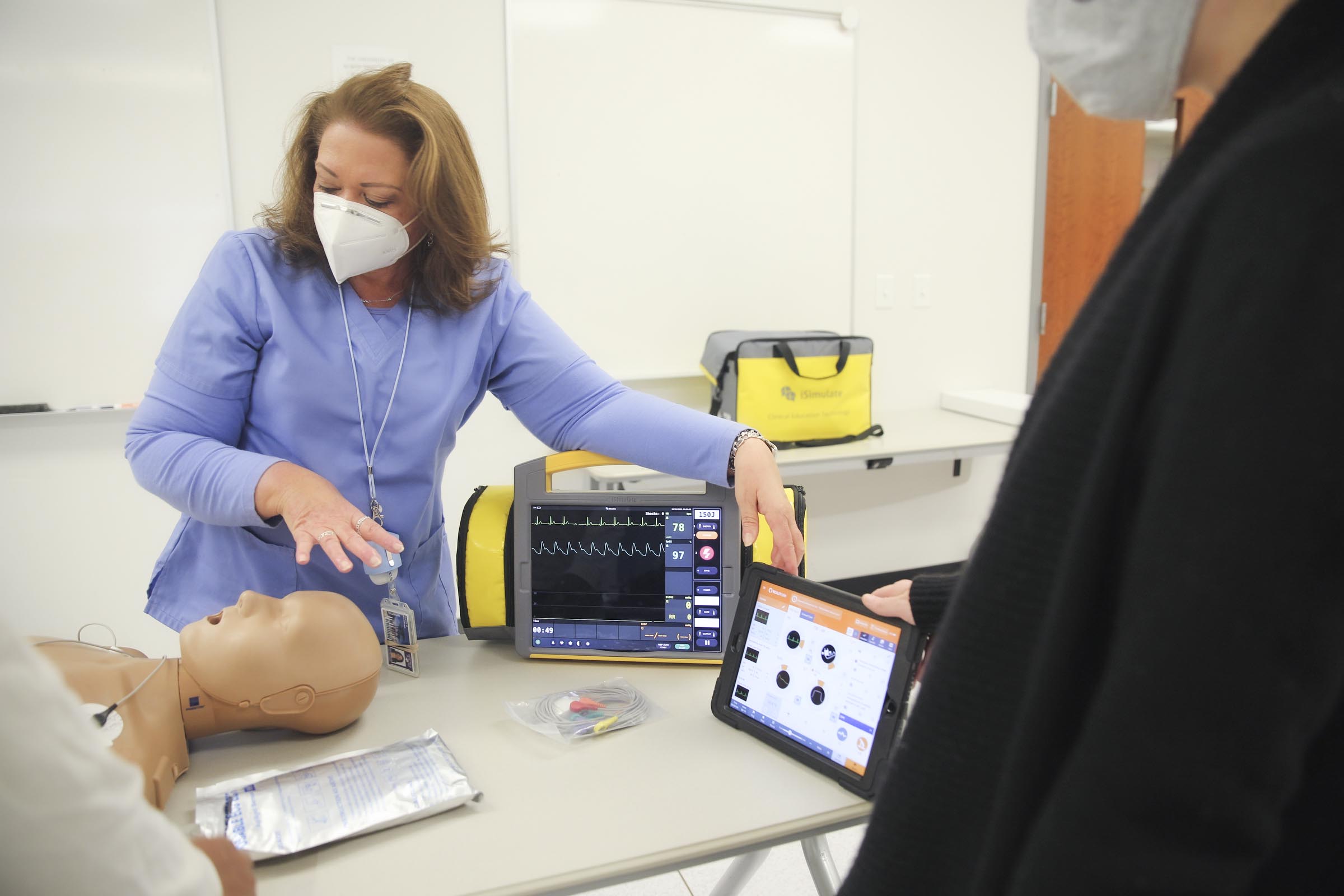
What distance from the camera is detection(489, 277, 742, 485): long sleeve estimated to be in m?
1.39

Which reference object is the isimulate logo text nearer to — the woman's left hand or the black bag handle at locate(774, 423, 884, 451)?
the black bag handle at locate(774, 423, 884, 451)

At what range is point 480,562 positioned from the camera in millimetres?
1322

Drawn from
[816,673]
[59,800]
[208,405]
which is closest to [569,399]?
[208,405]

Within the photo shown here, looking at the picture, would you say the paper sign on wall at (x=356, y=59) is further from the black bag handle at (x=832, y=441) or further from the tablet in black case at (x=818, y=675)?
the tablet in black case at (x=818, y=675)

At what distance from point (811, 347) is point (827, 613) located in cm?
196

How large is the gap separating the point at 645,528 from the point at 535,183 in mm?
1923

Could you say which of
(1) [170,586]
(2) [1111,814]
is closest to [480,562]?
(1) [170,586]

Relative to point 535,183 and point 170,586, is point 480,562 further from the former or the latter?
point 535,183

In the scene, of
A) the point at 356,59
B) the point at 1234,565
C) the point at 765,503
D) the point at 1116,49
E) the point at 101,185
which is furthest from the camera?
the point at 356,59

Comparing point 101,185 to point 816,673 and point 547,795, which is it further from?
point 816,673

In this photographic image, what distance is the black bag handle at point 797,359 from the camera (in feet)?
9.49

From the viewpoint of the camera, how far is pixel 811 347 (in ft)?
9.67

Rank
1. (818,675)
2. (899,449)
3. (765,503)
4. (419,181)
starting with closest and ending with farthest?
(818,675), (765,503), (419,181), (899,449)

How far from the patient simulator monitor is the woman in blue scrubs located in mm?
77
